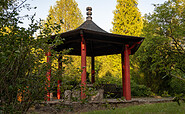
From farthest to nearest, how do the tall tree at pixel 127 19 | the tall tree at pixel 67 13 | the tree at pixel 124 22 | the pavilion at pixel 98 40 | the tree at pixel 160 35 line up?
the tall tree at pixel 127 19, the tree at pixel 124 22, the tall tree at pixel 67 13, the tree at pixel 160 35, the pavilion at pixel 98 40

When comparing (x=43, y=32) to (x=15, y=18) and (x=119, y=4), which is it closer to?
(x=15, y=18)

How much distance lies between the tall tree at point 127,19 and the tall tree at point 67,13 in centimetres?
519

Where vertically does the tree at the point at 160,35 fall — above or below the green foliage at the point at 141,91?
above

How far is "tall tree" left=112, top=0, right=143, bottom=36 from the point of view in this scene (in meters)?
21.3

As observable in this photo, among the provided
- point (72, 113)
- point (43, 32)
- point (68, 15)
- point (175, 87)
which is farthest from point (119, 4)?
point (43, 32)

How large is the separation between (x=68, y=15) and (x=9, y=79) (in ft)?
59.8

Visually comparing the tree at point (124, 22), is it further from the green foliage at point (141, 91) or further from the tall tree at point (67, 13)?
the green foliage at point (141, 91)

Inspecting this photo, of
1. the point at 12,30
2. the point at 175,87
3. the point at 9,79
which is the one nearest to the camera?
the point at 9,79

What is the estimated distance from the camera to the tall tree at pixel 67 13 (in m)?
19.4

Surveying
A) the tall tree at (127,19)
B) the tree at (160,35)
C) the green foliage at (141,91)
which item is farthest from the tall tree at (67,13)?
the green foliage at (141,91)

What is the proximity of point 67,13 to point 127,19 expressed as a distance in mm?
7985

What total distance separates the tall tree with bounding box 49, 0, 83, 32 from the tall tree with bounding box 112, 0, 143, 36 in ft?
17.0

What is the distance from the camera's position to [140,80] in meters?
13.5

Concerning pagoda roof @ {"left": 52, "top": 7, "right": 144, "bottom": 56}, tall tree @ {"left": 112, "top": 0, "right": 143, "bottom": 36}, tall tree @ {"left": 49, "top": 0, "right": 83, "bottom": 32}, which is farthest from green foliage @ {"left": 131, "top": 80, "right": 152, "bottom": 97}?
tall tree @ {"left": 49, "top": 0, "right": 83, "bottom": 32}
